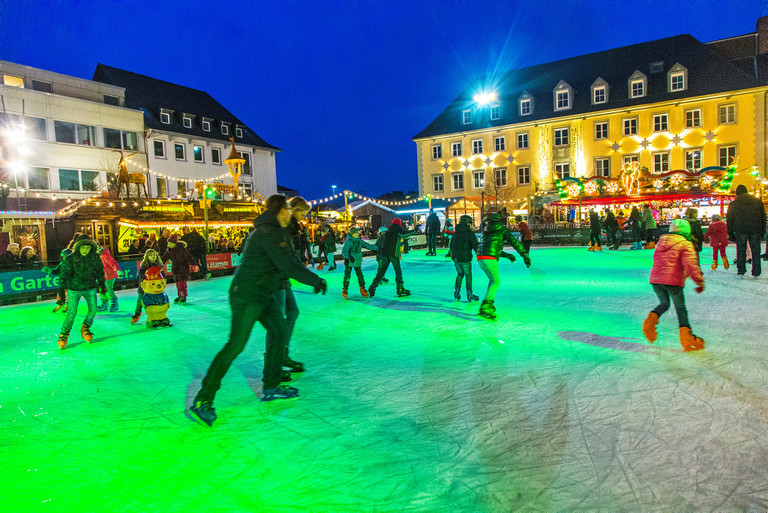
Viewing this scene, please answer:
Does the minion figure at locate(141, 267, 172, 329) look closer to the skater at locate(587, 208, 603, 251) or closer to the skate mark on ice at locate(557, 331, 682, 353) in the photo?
Answer: the skate mark on ice at locate(557, 331, 682, 353)

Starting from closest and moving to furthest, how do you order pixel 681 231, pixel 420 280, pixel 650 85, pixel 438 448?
pixel 438 448 < pixel 681 231 < pixel 420 280 < pixel 650 85

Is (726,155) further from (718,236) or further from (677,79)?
(718,236)

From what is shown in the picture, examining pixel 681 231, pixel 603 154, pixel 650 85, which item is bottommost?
pixel 681 231

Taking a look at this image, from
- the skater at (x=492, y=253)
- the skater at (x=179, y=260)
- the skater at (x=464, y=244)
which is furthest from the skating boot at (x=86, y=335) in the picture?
the skater at (x=464, y=244)

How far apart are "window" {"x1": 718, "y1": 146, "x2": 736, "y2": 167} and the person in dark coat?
946 inches

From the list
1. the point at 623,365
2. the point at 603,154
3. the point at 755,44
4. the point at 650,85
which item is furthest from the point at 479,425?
the point at 755,44

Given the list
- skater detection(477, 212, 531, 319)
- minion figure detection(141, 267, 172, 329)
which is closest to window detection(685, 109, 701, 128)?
skater detection(477, 212, 531, 319)

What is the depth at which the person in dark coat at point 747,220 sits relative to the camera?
29.0ft

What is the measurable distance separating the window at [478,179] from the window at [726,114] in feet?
48.2

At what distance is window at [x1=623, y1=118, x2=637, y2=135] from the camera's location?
3134 cm

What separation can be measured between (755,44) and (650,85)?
7768 millimetres

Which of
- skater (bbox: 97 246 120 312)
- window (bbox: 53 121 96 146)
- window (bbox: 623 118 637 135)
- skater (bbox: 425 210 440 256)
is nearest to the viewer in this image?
skater (bbox: 97 246 120 312)

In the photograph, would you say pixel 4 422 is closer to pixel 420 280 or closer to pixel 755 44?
pixel 420 280

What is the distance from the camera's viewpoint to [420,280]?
11.9 m
